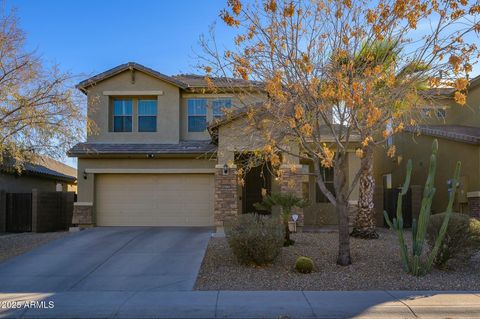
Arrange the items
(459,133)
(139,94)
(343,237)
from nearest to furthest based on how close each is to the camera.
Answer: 1. (343,237)
2. (459,133)
3. (139,94)

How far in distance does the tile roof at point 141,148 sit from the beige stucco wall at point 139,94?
369 mm

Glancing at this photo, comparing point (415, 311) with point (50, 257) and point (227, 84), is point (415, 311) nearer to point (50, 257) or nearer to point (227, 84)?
point (227, 84)

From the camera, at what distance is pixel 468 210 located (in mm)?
17562

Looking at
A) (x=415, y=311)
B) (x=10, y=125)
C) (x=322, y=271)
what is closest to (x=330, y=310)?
(x=415, y=311)

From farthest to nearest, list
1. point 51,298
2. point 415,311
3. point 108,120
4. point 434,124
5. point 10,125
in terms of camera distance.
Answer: point 434,124, point 108,120, point 10,125, point 51,298, point 415,311

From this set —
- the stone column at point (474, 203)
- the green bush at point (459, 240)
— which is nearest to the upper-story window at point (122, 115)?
the green bush at point (459, 240)

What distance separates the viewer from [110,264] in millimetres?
11914

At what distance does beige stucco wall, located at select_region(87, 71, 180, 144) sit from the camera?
62.5 feet

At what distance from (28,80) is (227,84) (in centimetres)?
555

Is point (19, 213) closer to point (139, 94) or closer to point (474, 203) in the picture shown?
point (139, 94)

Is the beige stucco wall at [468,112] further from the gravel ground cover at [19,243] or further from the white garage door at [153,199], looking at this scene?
the gravel ground cover at [19,243]

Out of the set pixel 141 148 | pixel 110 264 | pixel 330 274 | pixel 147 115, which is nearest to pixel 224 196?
pixel 141 148

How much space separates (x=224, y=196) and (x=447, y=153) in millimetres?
9106

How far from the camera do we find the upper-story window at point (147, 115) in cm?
1938
